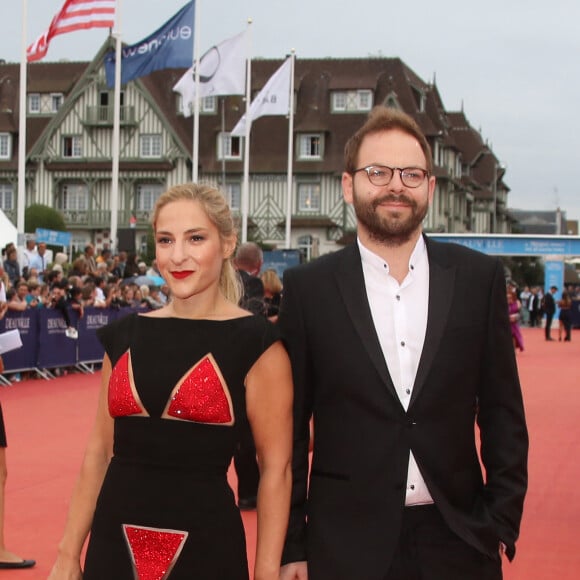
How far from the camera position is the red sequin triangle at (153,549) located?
10.2ft

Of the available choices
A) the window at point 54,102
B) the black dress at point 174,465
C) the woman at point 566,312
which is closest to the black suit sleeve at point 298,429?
the black dress at point 174,465

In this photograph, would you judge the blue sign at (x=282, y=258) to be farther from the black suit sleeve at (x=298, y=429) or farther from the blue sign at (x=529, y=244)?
the black suit sleeve at (x=298, y=429)

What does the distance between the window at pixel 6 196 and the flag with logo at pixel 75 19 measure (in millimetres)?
31854

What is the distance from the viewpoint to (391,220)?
3328 millimetres

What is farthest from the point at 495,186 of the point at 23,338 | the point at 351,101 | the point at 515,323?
the point at 23,338

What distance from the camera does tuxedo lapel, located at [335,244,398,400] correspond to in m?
3.23

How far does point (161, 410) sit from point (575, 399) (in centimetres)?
1396

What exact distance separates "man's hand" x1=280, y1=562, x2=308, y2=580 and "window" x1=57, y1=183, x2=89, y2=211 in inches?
1956

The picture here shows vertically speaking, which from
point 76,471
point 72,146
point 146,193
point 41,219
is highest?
point 72,146

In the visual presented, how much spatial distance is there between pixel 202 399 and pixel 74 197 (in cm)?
5057

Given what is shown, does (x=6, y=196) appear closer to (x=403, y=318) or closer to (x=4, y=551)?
(x=4, y=551)

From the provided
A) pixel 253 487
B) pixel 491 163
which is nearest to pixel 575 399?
pixel 253 487

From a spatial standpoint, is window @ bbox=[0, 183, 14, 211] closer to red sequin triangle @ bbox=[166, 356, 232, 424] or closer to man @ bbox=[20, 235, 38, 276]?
man @ bbox=[20, 235, 38, 276]

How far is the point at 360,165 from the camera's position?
3439 mm
